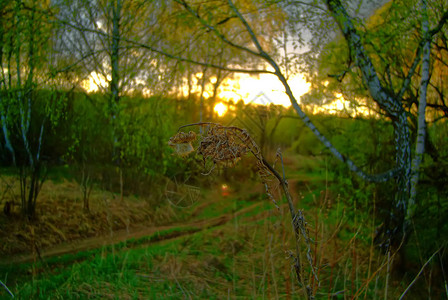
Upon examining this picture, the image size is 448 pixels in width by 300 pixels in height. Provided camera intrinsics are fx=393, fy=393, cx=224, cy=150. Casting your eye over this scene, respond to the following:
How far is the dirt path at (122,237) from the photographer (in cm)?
619

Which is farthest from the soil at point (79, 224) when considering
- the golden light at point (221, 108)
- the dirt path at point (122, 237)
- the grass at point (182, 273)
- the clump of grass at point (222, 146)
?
the clump of grass at point (222, 146)

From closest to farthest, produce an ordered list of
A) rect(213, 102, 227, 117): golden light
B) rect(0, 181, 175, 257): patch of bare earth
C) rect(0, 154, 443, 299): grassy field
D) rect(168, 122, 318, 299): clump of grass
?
rect(168, 122, 318, 299): clump of grass → rect(0, 154, 443, 299): grassy field → rect(0, 181, 175, 257): patch of bare earth → rect(213, 102, 227, 117): golden light

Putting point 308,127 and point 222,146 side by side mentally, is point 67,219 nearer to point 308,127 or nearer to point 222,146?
point 308,127

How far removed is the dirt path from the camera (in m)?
6.19

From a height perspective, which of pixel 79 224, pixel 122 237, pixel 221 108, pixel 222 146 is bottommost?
pixel 122 237

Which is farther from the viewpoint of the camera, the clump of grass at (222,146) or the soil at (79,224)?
the soil at (79,224)

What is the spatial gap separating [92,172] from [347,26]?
24.2ft

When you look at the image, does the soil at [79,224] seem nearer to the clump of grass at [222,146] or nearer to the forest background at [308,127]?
the forest background at [308,127]

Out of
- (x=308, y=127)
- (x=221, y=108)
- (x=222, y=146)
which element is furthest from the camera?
(x=221, y=108)

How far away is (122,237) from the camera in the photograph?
7734mm

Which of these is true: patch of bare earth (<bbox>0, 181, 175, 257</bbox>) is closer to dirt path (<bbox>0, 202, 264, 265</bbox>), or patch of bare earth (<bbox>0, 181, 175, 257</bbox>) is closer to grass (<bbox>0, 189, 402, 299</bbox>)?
dirt path (<bbox>0, 202, 264, 265</bbox>)

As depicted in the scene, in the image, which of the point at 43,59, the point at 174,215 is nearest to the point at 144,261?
the point at 43,59

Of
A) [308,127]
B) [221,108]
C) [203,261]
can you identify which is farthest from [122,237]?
[221,108]

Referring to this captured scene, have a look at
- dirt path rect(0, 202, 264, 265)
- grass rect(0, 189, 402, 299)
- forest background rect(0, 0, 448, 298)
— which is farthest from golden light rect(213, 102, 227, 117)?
grass rect(0, 189, 402, 299)
